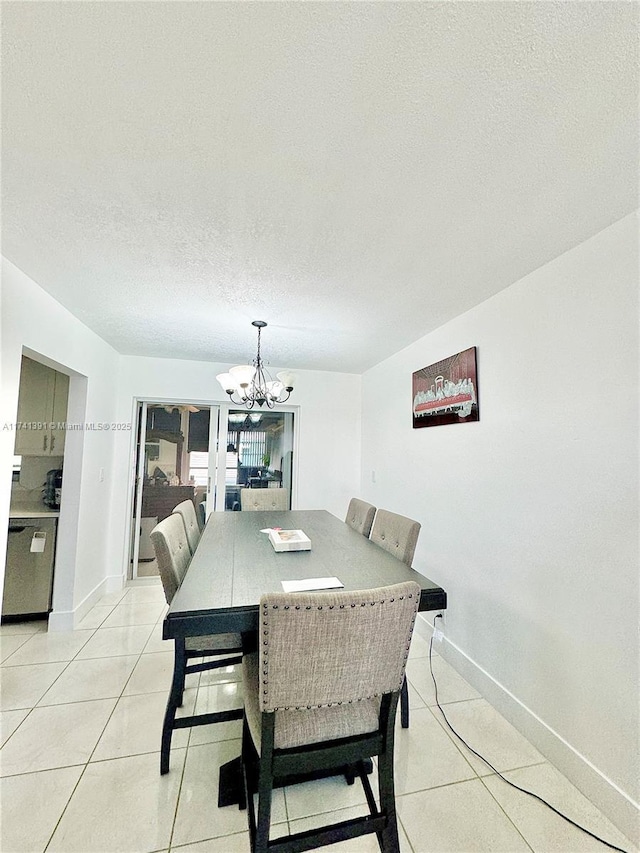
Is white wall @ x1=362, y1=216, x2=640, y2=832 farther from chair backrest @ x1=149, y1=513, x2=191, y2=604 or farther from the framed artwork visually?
chair backrest @ x1=149, y1=513, x2=191, y2=604

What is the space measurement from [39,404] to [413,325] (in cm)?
325

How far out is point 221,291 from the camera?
222 cm

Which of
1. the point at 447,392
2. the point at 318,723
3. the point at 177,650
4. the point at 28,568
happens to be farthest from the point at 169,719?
the point at 447,392

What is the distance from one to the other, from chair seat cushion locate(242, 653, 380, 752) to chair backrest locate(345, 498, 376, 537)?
4.84 ft

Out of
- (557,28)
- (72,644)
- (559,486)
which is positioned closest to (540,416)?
(559,486)

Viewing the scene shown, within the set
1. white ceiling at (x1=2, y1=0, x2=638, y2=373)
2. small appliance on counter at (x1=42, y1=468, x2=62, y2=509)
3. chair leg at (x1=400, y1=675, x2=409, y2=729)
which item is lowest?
chair leg at (x1=400, y1=675, x2=409, y2=729)

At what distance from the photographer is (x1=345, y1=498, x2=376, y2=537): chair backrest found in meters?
2.73

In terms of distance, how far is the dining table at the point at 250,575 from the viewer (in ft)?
4.25

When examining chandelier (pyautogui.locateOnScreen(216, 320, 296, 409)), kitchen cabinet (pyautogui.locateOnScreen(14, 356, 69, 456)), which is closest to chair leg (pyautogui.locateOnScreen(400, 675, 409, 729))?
chandelier (pyautogui.locateOnScreen(216, 320, 296, 409))

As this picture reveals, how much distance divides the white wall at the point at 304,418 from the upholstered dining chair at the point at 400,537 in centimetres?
179

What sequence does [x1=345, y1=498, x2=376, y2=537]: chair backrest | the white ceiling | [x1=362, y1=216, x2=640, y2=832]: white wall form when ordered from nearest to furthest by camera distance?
1. the white ceiling
2. [x1=362, y1=216, x2=640, y2=832]: white wall
3. [x1=345, y1=498, x2=376, y2=537]: chair backrest

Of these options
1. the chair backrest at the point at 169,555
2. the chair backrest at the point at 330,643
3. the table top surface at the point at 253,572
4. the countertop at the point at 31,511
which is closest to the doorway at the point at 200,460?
the countertop at the point at 31,511

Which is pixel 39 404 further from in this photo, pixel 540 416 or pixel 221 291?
pixel 540 416

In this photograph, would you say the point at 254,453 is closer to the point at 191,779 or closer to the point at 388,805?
the point at 191,779
